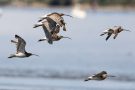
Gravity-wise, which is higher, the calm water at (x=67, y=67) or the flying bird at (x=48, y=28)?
the calm water at (x=67, y=67)

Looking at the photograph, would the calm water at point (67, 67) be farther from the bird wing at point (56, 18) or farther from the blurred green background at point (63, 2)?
the blurred green background at point (63, 2)

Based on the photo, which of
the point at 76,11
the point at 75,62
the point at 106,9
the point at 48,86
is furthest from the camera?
the point at 106,9

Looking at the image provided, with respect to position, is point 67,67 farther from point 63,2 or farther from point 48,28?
point 63,2

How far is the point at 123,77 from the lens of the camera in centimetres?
2928

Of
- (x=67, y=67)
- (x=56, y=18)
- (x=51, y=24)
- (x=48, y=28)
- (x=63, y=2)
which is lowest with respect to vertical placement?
(x=48, y=28)

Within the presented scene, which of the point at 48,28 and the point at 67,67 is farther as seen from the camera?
the point at 67,67

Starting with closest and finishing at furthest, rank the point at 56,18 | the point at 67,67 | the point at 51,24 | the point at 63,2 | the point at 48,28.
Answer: the point at 48,28
the point at 51,24
the point at 56,18
the point at 67,67
the point at 63,2

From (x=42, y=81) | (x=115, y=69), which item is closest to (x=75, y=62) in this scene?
(x=115, y=69)

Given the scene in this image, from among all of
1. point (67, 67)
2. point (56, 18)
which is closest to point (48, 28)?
point (56, 18)

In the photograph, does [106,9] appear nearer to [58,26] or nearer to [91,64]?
[91,64]

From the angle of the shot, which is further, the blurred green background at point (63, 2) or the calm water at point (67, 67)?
the blurred green background at point (63, 2)

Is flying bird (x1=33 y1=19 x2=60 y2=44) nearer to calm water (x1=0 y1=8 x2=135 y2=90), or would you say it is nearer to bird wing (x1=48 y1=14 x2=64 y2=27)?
bird wing (x1=48 y1=14 x2=64 y2=27)

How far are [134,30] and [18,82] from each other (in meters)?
37.8

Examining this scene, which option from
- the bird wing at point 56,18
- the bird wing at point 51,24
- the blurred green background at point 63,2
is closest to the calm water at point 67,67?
the bird wing at point 56,18
